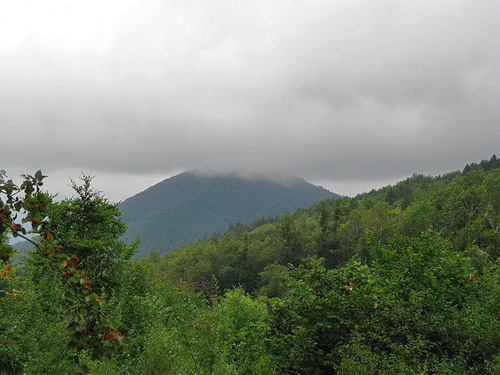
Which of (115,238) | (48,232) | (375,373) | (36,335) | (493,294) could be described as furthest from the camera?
(115,238)

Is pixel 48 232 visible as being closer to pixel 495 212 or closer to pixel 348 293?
pixel 348 293

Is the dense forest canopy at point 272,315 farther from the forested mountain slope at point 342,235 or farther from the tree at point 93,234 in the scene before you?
the forested mountain slope at point 342,235

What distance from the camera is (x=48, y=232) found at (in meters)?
2.57

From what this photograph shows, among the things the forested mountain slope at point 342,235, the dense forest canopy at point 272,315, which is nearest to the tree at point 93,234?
the dense forest canopy at point 272,315

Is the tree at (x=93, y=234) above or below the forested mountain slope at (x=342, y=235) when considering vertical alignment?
above

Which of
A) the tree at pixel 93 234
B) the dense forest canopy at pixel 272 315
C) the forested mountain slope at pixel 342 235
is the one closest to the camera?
the dense forest canopy at pixel 272 315

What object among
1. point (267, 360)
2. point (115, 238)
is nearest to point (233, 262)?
point (115, 238)

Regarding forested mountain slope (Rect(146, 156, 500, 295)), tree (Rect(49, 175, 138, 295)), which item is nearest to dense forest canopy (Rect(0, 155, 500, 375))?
tree (Rect(49, 175, 138, 295))

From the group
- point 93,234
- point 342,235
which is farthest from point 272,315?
point 342,235

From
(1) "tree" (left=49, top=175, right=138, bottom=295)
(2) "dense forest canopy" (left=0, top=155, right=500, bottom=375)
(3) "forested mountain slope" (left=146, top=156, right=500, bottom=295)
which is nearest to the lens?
(2) "dense forest canopy" (left=0, top=155, right=500, bottom=375)

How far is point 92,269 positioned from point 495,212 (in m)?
78.0

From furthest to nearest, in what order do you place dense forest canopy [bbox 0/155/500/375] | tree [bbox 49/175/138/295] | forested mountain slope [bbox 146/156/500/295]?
forested mountain slope [bbox 146/156/500/295] < tree [bbox 49/175/138/295] < dense forest canopy [bbox 0/155/500/375]

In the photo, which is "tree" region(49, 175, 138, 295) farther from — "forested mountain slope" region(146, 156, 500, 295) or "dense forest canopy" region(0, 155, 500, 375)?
"forested mountain slope" region(146, 156, 500, 295)

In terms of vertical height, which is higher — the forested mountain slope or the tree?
the tree
